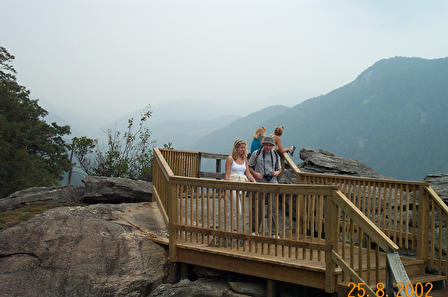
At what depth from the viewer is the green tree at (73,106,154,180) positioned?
18.3m

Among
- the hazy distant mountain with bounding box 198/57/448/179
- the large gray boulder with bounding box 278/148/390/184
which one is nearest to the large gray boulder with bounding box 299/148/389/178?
the large gray boulder with bounding box 278/148/390/184

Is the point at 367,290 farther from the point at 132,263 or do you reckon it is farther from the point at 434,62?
the point at 434,62

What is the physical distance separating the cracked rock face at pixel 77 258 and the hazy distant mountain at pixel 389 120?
125 metres

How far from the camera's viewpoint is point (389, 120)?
15900 centimetres

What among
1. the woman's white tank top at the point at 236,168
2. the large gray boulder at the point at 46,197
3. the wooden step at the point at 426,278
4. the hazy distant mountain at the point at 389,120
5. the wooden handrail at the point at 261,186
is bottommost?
the wooden step at the point at 426,278

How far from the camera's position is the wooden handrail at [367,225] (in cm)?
456

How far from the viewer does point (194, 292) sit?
624 cm

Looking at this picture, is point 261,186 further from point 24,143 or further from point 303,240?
point 24,143

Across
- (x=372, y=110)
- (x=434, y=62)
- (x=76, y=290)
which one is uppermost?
(x=434, y=62)

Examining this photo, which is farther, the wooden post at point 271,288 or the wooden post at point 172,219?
the wooden post at point 172,219

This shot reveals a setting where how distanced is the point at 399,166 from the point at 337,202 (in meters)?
143

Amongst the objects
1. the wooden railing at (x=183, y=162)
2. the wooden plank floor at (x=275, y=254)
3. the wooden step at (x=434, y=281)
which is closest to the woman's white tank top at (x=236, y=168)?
the wooden plank floor at (x=275, y=254)

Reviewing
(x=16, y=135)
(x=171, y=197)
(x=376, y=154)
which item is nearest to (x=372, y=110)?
(x=376, y=154)

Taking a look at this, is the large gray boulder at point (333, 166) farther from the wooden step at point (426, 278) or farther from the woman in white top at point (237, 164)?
the wooden step at point (426, 278)
